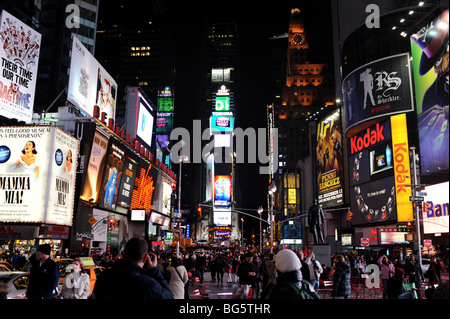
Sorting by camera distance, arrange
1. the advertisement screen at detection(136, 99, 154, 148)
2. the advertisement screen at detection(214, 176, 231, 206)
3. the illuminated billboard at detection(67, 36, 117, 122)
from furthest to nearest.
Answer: the advertisement screen at detection(214, 176, 231, 206) → the advertisement screen at detection(136, 99, 154, 148) → the illuminated billboard at detection(67, 36, 117, 122)

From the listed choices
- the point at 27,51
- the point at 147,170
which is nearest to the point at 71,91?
the point at 27,51

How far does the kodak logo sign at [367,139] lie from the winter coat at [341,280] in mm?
41054

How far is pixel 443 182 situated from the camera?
4105 millimetres

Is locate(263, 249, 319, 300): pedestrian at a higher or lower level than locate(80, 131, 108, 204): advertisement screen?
lower

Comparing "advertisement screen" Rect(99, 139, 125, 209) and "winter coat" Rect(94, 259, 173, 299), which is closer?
"winter coat" Rect(94, 259, 173, 299)

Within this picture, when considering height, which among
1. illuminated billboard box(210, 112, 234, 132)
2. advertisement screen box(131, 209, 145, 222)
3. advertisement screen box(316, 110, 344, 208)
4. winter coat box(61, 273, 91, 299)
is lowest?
winter coat box(61, 273, 91, 299)

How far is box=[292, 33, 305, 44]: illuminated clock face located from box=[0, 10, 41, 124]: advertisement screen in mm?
136925

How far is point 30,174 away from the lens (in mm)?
32781

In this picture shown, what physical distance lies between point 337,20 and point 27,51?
178 feet

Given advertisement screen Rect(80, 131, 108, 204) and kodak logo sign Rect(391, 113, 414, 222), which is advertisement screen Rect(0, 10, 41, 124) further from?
kodak logo sign Rect(391, 113, 414, 222)

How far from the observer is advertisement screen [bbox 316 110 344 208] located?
211 ft

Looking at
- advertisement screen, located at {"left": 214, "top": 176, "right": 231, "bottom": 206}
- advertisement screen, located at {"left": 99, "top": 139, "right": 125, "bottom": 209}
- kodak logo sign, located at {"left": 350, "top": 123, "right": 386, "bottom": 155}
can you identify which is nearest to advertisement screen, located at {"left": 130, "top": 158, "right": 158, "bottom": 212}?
advertisement screen, located at {"left": 99, "top": 139, "right": 125, "bottom": 209}

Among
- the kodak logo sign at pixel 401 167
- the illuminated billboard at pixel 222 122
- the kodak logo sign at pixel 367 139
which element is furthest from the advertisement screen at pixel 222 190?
the kodak logo sign at pixel 401 167

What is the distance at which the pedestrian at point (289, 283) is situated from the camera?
420 centimetres
